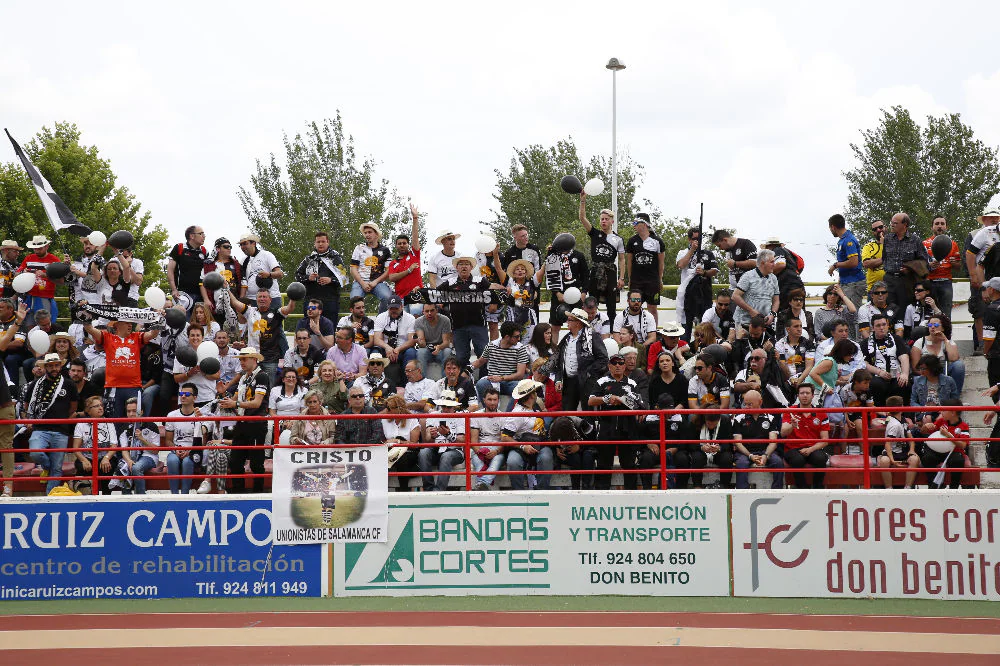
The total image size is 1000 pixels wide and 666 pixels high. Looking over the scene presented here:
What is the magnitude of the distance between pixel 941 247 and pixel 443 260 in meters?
7.30

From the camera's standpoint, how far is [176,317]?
54.2ft

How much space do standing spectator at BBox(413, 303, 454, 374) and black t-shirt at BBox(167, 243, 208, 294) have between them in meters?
3.52

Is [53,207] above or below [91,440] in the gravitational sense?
above

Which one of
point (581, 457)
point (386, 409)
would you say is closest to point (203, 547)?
point (386, 409)

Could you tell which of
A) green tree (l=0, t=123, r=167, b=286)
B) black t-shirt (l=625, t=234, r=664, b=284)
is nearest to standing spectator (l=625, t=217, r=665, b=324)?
black t-shirt (l=625, t=234, r=664, b=284)

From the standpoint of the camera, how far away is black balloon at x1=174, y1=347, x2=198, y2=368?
15.9m

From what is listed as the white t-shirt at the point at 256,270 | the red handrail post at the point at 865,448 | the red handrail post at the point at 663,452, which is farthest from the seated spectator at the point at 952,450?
the white t-shirt at the point at 256,270

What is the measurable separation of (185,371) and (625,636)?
8.12 metres

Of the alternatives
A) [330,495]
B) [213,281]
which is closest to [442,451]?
[330,495]

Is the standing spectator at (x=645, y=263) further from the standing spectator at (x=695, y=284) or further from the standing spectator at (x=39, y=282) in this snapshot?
the standing spectator at (x=39, y=282)

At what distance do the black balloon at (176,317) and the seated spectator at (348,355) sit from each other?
2082 mm

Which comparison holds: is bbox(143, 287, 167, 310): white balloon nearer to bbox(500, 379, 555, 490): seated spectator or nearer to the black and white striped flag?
the black and white striped flag

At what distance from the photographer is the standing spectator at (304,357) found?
16266 mm

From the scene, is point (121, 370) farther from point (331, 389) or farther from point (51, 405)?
point (331, 389)
